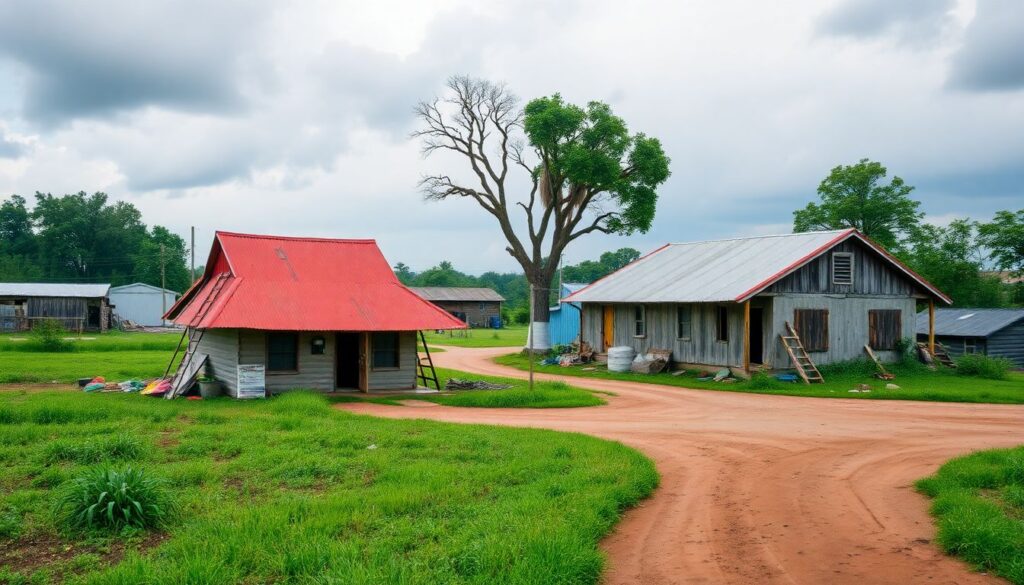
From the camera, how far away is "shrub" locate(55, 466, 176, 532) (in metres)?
8.25

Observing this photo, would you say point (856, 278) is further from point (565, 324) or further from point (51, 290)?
point (51, 290)

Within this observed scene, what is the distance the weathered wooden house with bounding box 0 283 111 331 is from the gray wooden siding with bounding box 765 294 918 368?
49176 millimetres

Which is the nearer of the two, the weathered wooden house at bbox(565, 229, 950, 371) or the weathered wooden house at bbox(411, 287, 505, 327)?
the weathered wooden house at bbox(565, 229, 950, 371)

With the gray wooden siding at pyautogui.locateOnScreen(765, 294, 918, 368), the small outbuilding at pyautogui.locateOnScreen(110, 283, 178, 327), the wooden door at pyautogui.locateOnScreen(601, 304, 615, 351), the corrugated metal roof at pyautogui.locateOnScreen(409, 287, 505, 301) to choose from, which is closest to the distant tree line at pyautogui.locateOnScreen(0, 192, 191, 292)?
the small outbuilding at pyautogui.locateOnScreen(110, 283, 178, 327)

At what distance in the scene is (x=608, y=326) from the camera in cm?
3412

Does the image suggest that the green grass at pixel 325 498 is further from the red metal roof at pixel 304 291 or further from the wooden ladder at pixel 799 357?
the wooden ladder at pixel 799 357

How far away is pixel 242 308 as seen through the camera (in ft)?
68.2

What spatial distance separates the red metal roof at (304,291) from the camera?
20953 millimetres

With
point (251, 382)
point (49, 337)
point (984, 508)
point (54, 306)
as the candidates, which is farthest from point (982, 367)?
point (54, 306)

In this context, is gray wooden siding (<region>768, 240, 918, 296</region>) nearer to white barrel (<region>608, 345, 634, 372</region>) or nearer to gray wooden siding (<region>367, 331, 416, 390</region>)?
white barrel (<region>608, 345, 634, 372</region>)

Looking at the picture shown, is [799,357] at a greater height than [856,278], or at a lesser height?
lesser

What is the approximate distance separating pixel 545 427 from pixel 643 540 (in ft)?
25.6

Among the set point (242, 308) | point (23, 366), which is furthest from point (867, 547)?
point (23, 366)

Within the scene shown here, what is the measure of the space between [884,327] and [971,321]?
1021cm
